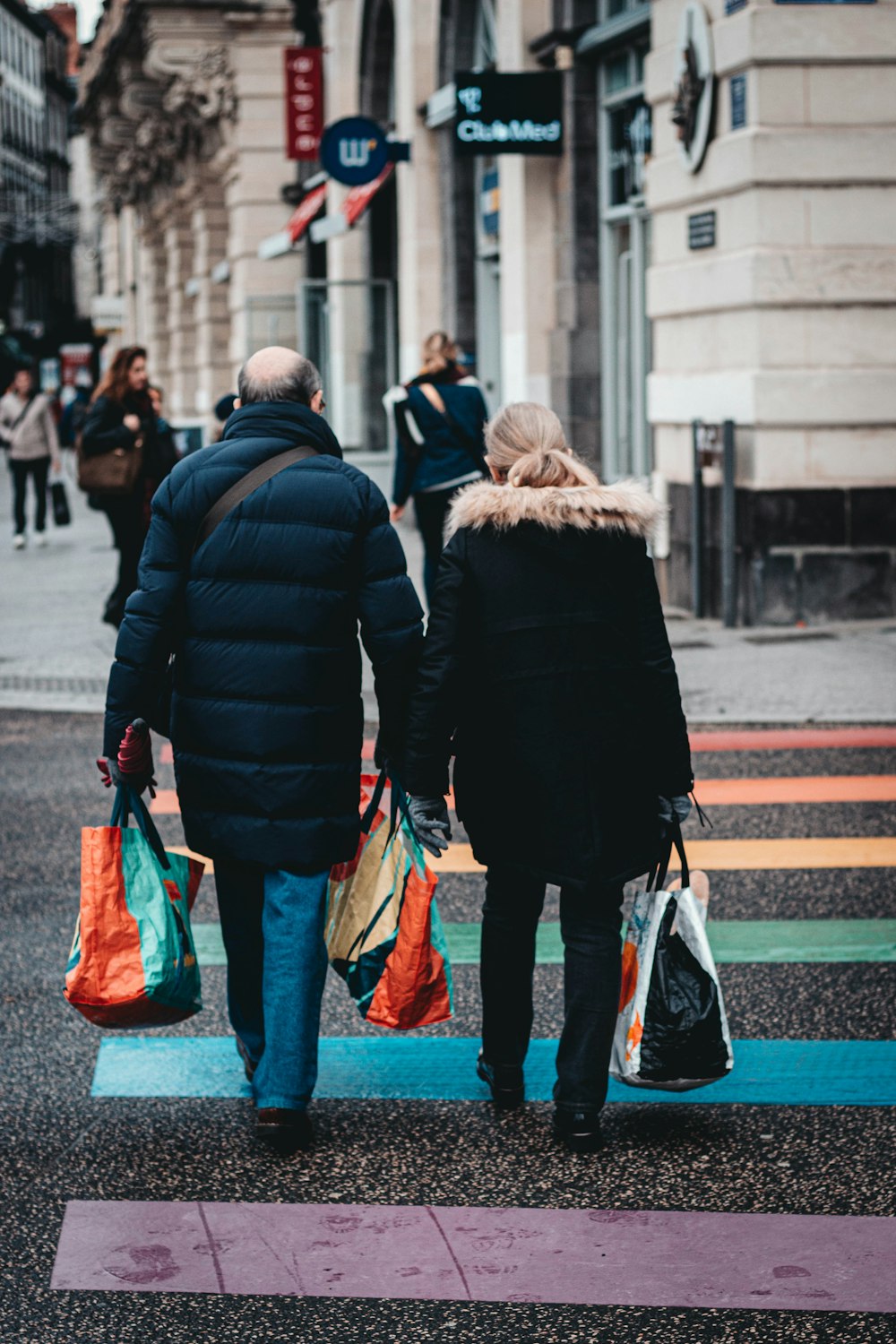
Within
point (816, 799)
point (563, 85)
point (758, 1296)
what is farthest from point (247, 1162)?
point (563, 85)

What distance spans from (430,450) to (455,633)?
23.3 ft

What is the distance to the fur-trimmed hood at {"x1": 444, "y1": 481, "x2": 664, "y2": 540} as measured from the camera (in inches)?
163

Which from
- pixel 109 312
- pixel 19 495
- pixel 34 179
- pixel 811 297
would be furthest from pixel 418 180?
pixel 34 179

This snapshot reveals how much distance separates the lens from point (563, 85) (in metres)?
16.1

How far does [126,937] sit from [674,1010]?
3.87ft

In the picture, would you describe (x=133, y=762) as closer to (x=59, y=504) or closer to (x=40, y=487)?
(x=59, y=504)

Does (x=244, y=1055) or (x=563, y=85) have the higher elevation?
(x=563, y=85)

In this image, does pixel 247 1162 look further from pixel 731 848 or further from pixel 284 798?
pixel 731 848

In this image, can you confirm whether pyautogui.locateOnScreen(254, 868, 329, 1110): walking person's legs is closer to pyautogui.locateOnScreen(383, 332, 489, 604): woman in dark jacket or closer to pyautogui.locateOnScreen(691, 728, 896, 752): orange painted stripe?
pyautogui.locateOnScreen(691, 728, 896, 752): orange painted stripe

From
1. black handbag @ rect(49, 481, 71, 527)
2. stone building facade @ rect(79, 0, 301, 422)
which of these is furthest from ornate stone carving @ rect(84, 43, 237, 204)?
black handbag @ rect(49, 481, 71, 527)

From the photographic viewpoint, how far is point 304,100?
24594mm

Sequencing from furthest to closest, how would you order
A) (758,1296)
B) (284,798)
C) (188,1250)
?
(284,798) < (188,1250) < (758,1296)

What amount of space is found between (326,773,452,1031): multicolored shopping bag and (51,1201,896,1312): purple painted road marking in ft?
1.64

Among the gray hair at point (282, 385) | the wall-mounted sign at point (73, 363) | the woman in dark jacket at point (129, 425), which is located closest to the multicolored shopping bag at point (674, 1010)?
the gray hair at point (282, 385)
